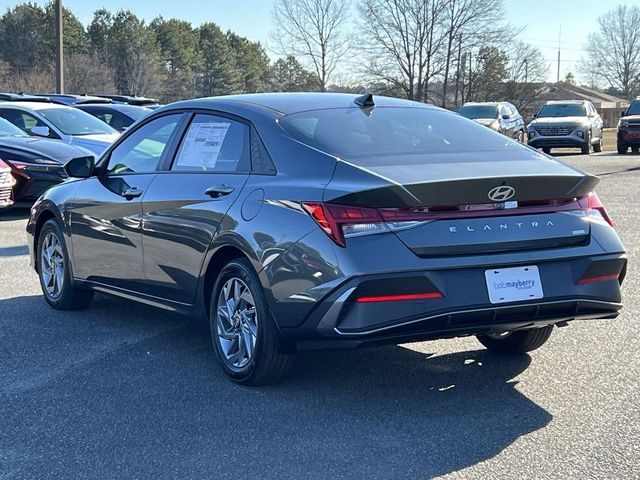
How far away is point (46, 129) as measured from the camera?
556 inches

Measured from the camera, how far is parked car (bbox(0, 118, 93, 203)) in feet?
41.0

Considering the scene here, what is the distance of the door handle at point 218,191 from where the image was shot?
4.92 m

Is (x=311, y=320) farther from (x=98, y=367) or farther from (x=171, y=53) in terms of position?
(x=171, y=53)

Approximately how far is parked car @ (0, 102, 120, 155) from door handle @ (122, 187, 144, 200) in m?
8.49

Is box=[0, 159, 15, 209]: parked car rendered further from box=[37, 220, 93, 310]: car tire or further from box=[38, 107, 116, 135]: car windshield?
box=[37, 220, 93, 310]: car tire

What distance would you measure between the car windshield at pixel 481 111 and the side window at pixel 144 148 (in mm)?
Answer: 21227

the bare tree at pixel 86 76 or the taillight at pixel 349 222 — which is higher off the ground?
the bare tree at pixel 86 76

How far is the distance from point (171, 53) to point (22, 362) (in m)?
78.5

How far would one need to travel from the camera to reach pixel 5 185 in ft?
39.1

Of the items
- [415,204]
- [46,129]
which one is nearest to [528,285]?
[415,204]

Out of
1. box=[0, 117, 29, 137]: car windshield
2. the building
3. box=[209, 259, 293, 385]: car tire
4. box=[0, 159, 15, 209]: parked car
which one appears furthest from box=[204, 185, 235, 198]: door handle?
the building

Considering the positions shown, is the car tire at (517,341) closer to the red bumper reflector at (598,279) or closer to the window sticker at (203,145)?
the red bumper reflector at (598,279)

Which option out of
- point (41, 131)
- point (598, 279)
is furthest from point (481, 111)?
point (598, 279)

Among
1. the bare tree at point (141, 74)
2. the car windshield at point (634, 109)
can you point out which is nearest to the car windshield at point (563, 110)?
the car windshield at point (634, 109)
